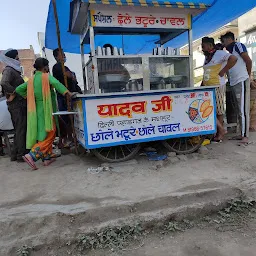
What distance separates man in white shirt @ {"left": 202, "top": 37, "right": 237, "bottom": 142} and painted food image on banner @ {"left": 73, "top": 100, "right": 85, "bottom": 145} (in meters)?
2.36

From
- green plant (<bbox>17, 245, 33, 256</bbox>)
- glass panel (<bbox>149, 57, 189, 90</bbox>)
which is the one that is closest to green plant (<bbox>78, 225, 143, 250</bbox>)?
green plant (<bbox>17, 245, 33, 256</bbox>)

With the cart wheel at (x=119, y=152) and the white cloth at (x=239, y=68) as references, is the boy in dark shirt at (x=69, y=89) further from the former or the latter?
the white cloth at (x=239, y=68)

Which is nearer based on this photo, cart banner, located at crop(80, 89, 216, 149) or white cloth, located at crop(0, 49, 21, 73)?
cart banner, located at crop(80, 89, 216, 149)

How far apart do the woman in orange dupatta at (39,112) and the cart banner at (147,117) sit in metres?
0.65

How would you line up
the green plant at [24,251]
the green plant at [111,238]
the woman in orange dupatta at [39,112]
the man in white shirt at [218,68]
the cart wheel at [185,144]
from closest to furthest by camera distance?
the green plant at [24,251] → the green plant at [111,238] → the woman in orange dupatta at [39,112] → the cart wheel at [185,144] → the man in white shirt at [218,68]

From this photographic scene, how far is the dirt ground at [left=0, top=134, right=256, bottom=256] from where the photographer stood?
82.3 inches

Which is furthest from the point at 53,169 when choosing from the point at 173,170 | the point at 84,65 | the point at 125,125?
the point at 84,65

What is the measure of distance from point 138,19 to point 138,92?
Answer: 3.94 feet

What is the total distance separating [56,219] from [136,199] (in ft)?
2.54

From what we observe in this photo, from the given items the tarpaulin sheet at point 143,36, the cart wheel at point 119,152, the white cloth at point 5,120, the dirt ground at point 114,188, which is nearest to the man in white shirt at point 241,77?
the dirt ground at point 114,188

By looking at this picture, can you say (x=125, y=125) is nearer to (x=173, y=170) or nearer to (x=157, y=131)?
(x=157, y=131)

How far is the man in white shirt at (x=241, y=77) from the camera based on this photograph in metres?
4.33

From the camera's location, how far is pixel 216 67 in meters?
4.41

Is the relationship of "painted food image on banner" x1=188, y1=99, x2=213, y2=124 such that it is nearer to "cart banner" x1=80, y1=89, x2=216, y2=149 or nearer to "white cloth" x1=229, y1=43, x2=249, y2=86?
"cart banner" x1=80, y1=89, x2=216, y2=149
